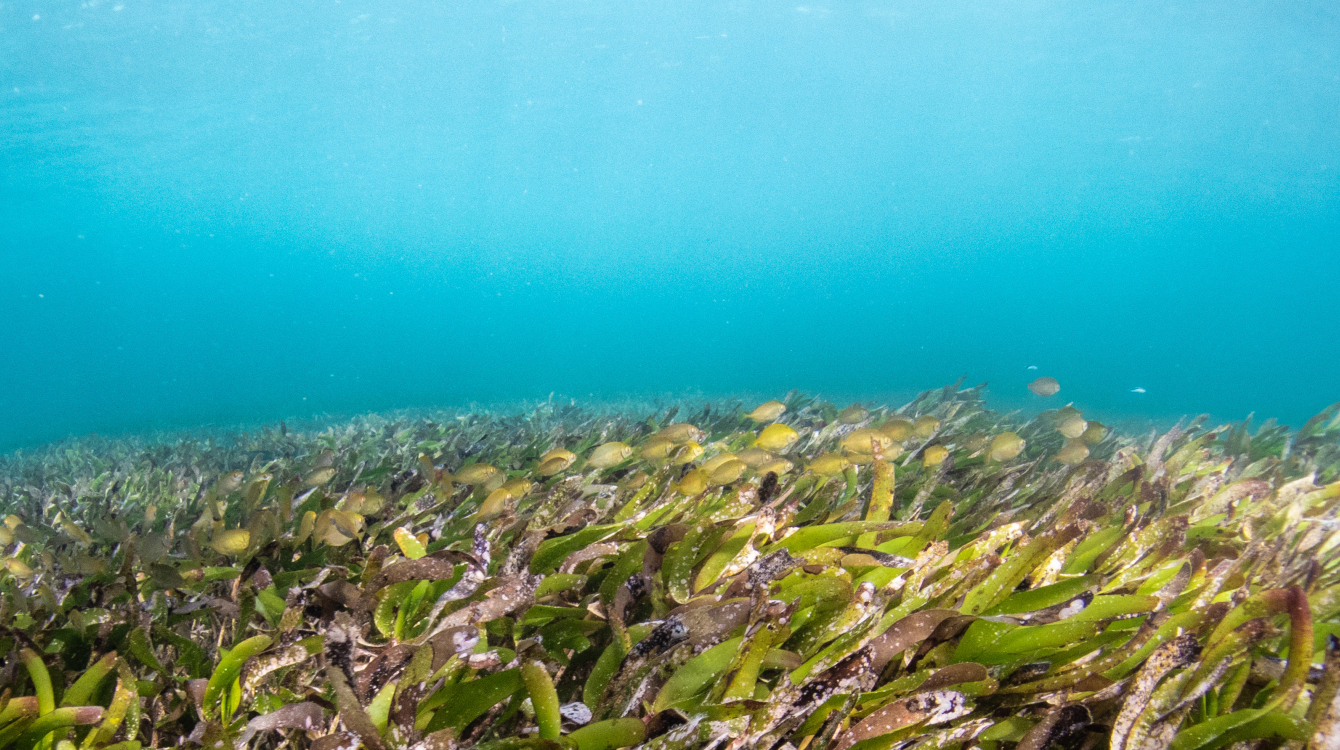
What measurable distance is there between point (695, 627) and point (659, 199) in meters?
109

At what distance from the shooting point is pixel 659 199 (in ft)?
A: 347

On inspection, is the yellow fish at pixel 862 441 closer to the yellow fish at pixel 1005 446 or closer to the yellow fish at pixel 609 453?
the yellow fish at pixel 1005 446

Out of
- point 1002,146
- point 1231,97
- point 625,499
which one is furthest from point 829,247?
point 625,499

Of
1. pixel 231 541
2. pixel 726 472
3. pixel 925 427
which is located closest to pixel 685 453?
pixel 726 472

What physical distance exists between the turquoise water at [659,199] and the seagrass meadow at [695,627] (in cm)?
1592

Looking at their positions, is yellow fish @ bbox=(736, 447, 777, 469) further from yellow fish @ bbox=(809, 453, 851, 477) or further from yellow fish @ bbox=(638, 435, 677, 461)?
yellow fish @ bbox=(638, 435, 677, 461)

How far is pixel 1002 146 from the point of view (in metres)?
76.8

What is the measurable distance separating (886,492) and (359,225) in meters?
107

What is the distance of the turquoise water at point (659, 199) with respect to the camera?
27.3 metres

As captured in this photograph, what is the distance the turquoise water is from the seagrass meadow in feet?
52.2

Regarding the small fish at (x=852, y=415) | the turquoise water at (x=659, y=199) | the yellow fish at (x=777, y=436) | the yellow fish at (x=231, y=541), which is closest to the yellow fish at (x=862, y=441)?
the yellow fish at (x=777, y=436)

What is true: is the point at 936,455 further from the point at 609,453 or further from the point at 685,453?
the point at 609,453

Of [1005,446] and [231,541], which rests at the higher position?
[1005,446]

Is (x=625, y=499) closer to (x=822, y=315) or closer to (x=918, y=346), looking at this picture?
(x=918, y=346)
